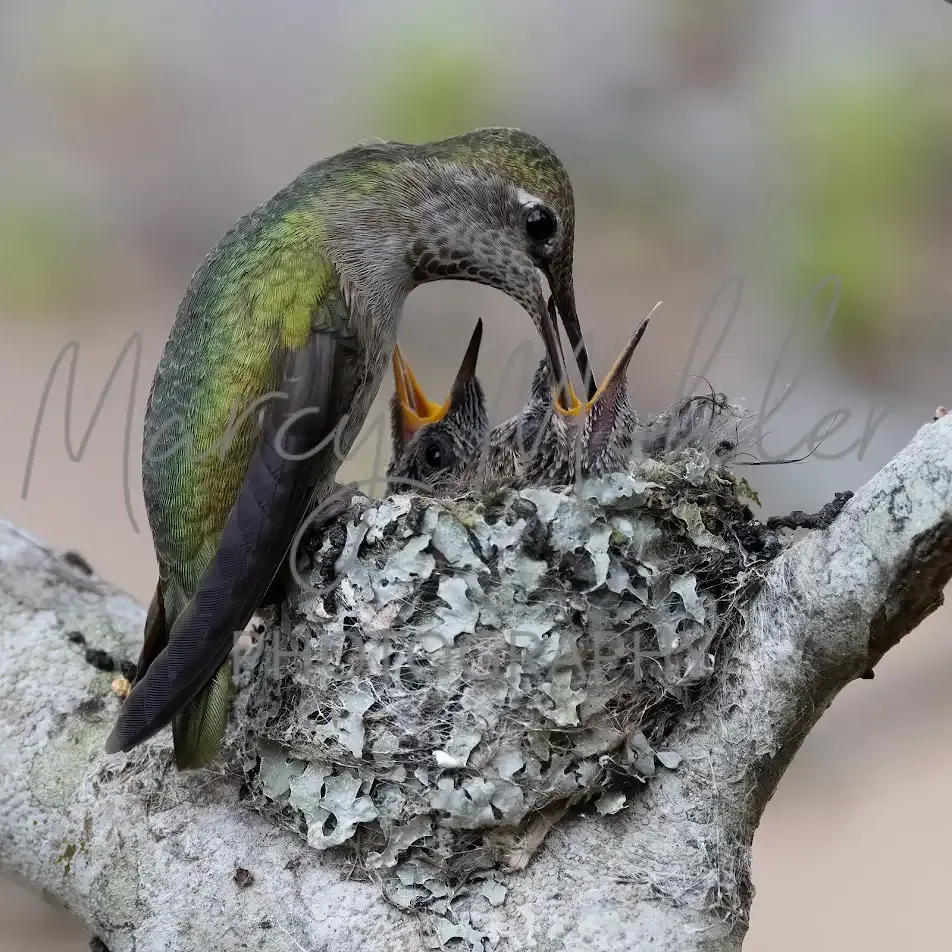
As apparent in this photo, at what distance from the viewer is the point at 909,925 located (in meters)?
3.22

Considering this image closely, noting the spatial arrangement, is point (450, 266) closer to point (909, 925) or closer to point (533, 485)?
point (533, 485)

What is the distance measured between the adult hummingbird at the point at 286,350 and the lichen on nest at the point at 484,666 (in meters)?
0.13

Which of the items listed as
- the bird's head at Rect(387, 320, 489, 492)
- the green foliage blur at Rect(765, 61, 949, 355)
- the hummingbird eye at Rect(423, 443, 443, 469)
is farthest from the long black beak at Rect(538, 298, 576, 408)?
the green foliage blur at Rect(765, 61, 949, 355)

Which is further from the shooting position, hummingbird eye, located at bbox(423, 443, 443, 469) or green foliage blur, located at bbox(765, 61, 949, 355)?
green foliage blur, located at bbox(765, 61, 949, 355)

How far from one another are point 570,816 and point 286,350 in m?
0.93

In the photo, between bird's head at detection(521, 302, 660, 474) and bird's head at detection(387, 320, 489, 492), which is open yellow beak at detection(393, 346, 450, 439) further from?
bird's head at detection(521, 302, 660, 474)

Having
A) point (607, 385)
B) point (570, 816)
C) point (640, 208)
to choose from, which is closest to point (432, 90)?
point (640, 208)

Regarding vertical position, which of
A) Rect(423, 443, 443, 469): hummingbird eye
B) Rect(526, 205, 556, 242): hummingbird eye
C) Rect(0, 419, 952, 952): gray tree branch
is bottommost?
Rect(0, 419, 952, 952): gray tree branch

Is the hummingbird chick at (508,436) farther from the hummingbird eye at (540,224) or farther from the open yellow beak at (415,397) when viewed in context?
the hummingbird eye at (540,224)

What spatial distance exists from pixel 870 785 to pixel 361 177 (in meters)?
2.57

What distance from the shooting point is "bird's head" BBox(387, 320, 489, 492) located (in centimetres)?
248

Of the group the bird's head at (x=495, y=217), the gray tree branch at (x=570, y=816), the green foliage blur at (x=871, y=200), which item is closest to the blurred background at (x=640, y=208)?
the green foliage blur at (x=871, y=200)

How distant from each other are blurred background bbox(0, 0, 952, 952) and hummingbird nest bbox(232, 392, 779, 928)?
61 cm

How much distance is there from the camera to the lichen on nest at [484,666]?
166 cm
